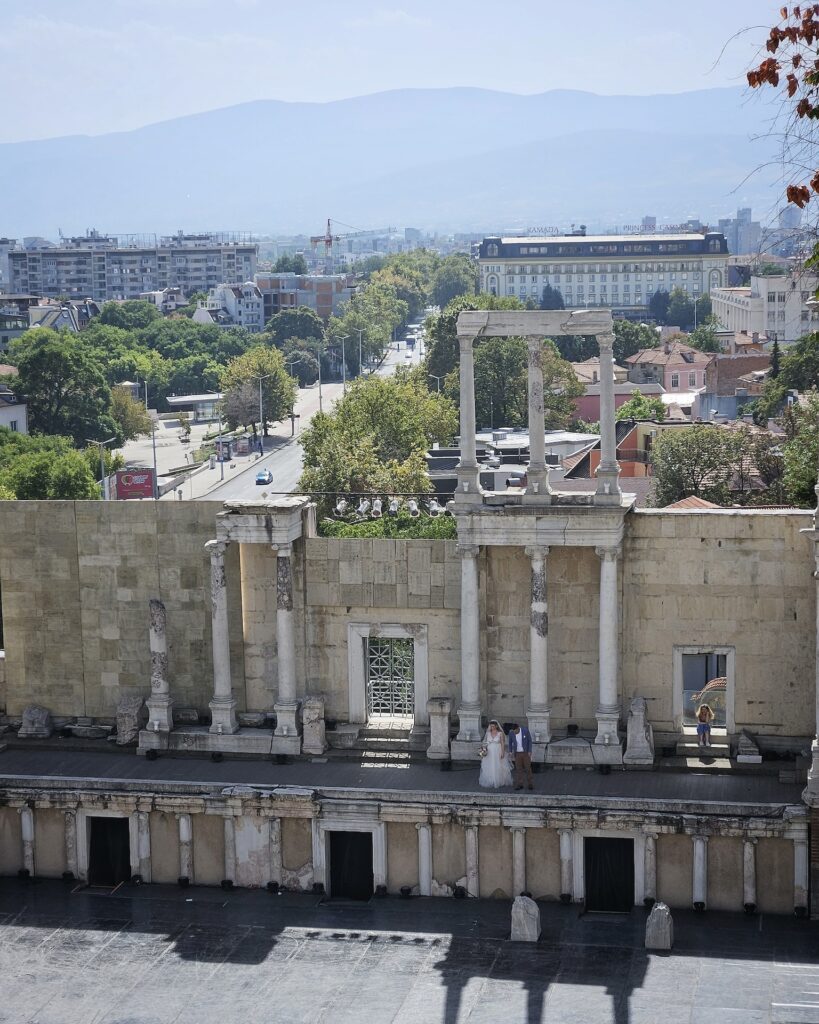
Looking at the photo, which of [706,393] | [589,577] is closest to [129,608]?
[589,577]

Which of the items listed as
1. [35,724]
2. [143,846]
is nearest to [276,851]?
[143,846]

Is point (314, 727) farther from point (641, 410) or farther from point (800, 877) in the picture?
point (641, 410)

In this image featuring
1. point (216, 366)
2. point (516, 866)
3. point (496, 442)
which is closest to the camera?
point (516, 866)

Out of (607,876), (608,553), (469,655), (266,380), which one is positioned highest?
(608,553)

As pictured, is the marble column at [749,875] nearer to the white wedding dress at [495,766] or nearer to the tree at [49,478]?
the white wedding dress at [495,766]

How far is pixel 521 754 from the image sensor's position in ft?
103

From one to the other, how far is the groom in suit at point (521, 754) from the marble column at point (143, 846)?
22.3 feet

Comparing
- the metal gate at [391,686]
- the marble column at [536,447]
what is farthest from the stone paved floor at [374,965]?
the marble column at [536,447]

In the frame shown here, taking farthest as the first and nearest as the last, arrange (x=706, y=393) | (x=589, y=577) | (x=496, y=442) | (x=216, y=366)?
(x=216, y=366) < (x=706, y=393) < (x=496, y=442) < (x=589, y=577)

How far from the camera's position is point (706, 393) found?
10762 centimetres

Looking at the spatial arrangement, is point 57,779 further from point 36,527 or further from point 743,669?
point 743,669

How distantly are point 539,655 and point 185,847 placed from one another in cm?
734

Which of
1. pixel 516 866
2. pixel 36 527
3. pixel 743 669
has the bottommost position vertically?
pixel 516 866

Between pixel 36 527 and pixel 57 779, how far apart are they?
17.3ft
